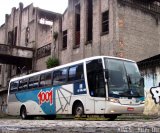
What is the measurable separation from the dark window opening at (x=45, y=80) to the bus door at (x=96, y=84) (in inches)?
147

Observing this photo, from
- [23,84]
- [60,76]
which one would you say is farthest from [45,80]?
[23,84]

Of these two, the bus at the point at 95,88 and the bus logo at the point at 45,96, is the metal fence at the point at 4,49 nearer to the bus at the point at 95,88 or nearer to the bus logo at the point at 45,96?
the bus logo at the point at 45,96

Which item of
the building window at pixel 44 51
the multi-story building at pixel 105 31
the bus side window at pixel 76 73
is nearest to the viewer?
the bus side window at pixel 76 73

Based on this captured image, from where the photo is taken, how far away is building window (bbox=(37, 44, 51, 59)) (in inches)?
1472

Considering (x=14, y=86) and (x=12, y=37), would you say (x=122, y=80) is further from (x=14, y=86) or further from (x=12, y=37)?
(x=12, y=37)

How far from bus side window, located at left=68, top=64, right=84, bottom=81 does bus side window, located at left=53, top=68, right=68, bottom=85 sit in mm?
500

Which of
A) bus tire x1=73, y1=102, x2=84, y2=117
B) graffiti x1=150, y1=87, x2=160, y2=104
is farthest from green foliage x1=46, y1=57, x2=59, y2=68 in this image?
bus tire x1=73, y1=102, x2=84, y2=117

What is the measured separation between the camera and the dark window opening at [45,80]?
18.8 m

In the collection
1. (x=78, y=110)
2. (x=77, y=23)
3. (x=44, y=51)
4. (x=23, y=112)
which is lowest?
(x=23, y=112)

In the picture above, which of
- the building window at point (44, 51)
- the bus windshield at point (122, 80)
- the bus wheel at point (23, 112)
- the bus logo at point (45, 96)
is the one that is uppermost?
the building window at point (44, 51)

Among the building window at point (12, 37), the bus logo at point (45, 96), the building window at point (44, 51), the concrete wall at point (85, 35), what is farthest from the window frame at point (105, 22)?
the building window at point (12, 37)

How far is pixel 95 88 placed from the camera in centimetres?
1508

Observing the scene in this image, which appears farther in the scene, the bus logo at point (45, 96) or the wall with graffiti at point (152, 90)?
the wall with graffiti at point (152, 90)

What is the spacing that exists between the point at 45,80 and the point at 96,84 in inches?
189
